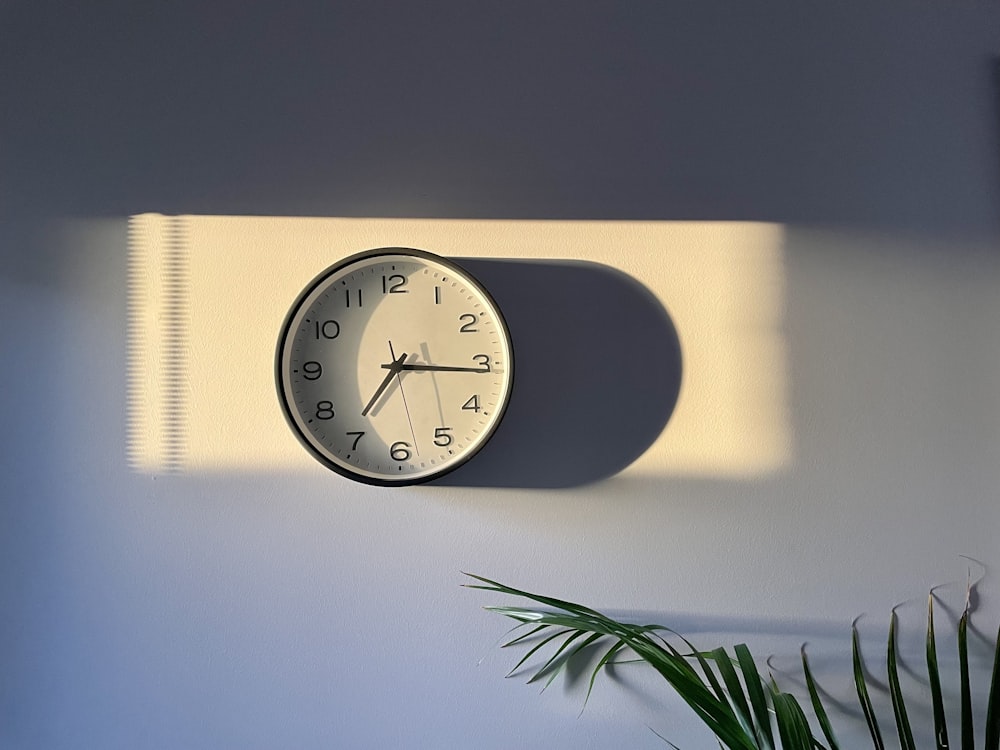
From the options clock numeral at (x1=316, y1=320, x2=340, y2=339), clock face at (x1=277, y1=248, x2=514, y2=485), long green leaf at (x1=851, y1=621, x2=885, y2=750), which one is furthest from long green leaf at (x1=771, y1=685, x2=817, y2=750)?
clock numeral at (x1=316, y1=320, x2=340, y2=339)

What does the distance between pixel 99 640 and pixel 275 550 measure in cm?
28

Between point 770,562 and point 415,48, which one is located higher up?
point 415,48

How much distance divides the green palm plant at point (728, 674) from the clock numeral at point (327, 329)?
1.34ft

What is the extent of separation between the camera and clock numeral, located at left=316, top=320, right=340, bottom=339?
1.17m

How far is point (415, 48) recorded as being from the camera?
124 cm

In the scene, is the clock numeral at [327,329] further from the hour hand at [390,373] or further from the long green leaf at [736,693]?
the long green leaf at [736,693]

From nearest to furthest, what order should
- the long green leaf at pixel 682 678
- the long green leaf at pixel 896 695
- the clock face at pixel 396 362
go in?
the long green leaf at pixel 682 678
the long green leaf at pixel 896 695
the clock face at pixel 396 362

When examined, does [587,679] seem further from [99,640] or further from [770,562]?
[99,640]

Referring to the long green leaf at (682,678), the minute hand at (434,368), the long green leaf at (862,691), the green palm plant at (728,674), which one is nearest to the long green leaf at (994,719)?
the green palm plant at (728,674)

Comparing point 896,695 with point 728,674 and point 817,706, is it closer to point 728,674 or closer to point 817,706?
point 817,706

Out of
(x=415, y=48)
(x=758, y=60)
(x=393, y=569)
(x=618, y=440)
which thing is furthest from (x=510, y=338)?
(x=758, y=60)

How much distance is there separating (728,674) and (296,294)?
0.79m

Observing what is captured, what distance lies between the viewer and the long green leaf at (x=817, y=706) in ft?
3.30

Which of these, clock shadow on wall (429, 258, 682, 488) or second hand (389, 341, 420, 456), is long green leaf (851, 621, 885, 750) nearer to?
clock shadow on wall (429, 258, 682, 488)
